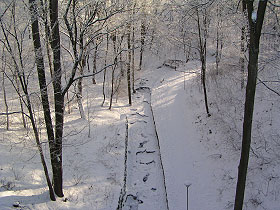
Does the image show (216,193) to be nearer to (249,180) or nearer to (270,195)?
(249,180)

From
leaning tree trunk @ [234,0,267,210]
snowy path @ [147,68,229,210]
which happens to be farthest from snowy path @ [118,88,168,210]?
leaning tree trunk @ [234,0,267,210]

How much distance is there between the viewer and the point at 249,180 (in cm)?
853

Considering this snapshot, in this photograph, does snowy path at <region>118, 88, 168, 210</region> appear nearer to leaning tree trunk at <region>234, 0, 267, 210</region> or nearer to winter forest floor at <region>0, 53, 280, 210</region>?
winter forest floor at <region>0, 53, 280, 210</region>

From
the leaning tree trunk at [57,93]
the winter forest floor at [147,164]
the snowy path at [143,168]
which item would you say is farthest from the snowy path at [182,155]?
the leaning tree trunk at [57,93]

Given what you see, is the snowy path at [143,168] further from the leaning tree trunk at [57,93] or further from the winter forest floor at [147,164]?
the leaning tree trunk at [57,93]

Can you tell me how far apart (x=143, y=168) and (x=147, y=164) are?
0.40 metres

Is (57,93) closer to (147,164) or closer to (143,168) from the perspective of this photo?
(143,168)

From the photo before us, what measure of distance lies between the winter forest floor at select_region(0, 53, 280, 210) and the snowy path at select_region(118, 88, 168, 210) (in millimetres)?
39

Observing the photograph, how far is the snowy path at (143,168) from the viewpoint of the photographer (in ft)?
29.6

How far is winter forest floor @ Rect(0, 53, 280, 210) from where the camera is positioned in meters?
8.20

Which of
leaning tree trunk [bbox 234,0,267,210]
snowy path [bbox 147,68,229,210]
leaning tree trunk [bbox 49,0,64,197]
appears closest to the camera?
leaning tree trunk [bbox 234,0,267,210]

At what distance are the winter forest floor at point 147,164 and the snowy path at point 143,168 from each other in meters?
0.04

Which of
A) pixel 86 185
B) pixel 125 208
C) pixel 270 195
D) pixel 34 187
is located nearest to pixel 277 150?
pixel 270 195

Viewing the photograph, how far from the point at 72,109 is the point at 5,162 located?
8295 mm
